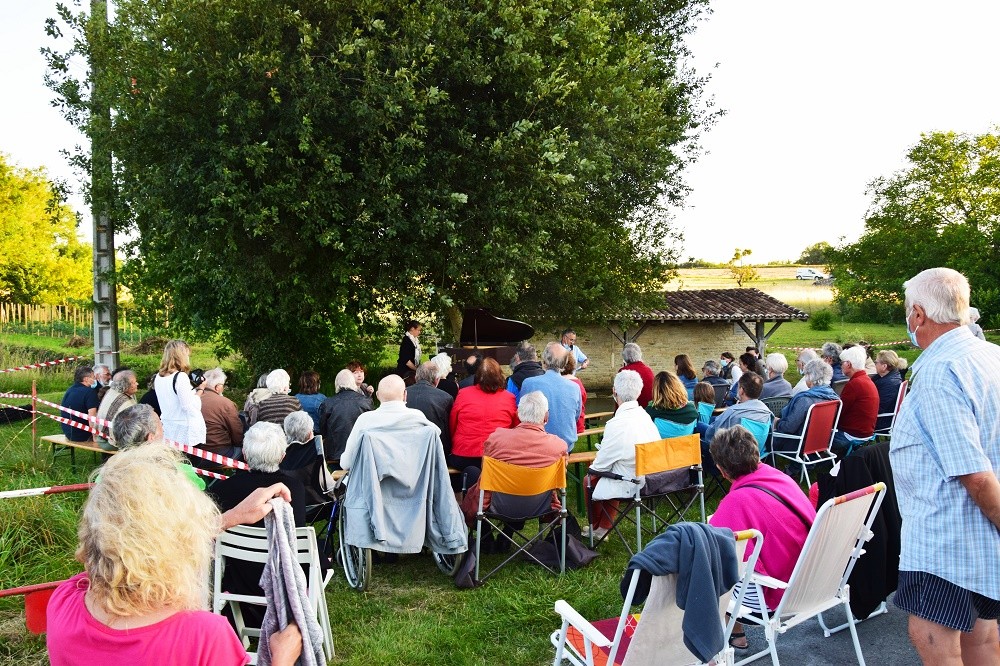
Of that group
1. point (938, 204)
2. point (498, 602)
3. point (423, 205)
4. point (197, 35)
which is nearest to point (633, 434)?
point (498, 602)

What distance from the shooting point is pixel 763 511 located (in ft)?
12.1

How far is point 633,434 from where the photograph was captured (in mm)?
5480

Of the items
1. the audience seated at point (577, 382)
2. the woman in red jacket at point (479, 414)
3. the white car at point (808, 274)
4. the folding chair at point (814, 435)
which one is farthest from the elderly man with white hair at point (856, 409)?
the white car at point (808, 274)

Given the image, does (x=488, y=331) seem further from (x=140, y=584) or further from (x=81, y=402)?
(x=140, y=584)

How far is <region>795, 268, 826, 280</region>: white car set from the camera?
55.4 m

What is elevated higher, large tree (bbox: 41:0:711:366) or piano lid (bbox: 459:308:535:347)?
large tree (bbox: 41:0:711:366)

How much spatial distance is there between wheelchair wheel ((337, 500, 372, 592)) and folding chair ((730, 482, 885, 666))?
2.55 metres

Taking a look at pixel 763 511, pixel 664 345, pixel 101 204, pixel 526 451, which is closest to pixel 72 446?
pixel 101 204

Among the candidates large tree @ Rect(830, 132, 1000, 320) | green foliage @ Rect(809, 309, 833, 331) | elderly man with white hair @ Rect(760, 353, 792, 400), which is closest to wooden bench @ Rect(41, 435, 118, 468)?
elderly man with white hair @ Rect(760, 353, 792, 400)

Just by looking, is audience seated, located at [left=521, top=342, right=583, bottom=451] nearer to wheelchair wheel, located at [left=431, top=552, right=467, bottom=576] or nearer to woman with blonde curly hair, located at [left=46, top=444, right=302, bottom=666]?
wheelchair wheel, located at [left=431, top=552, right=467, bottom=576]

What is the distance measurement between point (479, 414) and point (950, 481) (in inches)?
161

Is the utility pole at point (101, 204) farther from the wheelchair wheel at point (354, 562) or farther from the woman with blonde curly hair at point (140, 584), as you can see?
the woman with blonde curly hair at point (140, 584)

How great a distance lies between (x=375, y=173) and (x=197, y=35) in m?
2.93

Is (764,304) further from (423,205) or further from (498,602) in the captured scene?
(498,602)
